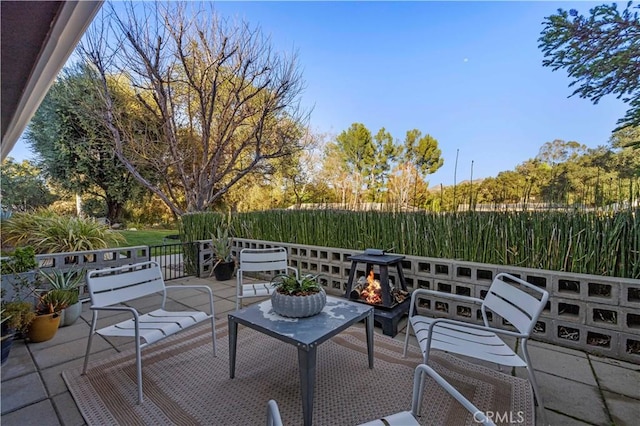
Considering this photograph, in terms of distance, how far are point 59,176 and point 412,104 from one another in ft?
46.6

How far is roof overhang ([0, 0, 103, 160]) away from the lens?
1.28 m

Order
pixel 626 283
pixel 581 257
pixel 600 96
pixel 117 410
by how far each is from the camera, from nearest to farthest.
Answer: pixel 117 410 → pixel 626 283 → pixel 581 257 → pixel 600 96

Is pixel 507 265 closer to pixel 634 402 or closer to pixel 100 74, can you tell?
pixel 634 402

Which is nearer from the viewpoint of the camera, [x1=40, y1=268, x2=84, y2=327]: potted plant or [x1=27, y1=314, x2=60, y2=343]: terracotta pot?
[x1=27, y1=314, x2=60, y2=343]: terracotta pot

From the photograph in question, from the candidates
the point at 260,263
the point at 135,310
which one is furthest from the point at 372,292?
the point at 135,310

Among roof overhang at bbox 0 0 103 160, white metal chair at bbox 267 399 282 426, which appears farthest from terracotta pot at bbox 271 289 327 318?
roof overhang at bbox 0 0 103 160

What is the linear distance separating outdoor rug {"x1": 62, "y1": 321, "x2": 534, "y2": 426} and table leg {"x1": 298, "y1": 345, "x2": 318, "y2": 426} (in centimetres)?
18

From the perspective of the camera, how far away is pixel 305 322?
187 cm

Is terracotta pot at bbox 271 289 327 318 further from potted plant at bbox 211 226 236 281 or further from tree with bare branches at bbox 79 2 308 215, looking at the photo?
tree with bare branches at bbox 79 2 308 215

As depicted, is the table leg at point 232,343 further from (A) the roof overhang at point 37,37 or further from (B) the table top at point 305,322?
(A) the roof overhang at point 37,37

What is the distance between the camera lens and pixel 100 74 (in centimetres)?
627

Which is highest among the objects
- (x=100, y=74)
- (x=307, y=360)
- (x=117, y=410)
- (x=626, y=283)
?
(x=100, y=74)

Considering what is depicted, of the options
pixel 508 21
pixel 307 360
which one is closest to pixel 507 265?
pixel 307 360

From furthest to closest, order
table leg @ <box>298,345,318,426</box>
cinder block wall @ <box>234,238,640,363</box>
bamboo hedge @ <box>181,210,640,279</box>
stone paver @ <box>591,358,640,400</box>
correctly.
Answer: bamboo hedge @ <box>181,210,640,279</box> → cinder block wall @ <box>234,238,640,363</box> → stone paver @ <box>591,358,640,400</box> → table leg @ <box>298,345,318,426</box>
